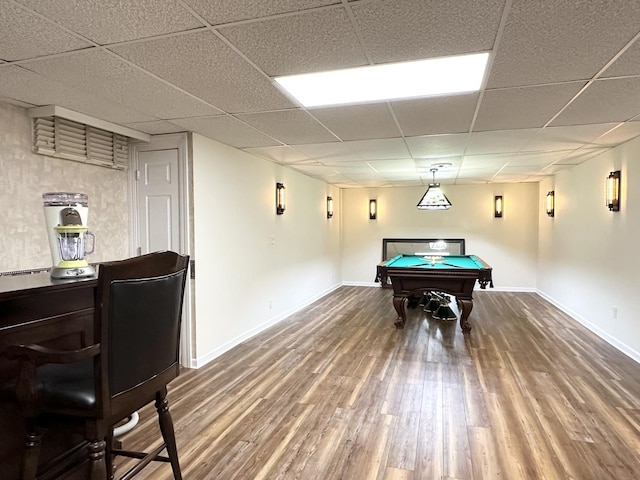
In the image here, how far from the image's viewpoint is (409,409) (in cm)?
286

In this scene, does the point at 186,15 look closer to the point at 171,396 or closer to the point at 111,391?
the point at 111,391

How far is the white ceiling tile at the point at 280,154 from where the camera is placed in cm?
438

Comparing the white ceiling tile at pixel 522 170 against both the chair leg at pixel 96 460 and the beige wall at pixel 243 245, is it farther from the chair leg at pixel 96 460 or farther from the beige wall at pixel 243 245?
the chair leg at pixel 96 460

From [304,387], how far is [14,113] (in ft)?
9.92

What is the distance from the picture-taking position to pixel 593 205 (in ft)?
16.3

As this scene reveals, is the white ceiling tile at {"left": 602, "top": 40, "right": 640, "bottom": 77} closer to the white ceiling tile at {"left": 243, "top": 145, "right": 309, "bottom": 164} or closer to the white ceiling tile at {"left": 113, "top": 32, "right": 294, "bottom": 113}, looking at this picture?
the white ceiling tile at {"left": 113, "top": 32, "right": 294, "bottom": 113}

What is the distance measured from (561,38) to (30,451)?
9.39 feet

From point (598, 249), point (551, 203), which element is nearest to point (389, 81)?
point (598, 249)

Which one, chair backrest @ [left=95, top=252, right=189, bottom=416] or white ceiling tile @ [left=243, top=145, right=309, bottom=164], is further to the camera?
white ceiling tile @ [left=243, top=145, right=309, bottom=164]

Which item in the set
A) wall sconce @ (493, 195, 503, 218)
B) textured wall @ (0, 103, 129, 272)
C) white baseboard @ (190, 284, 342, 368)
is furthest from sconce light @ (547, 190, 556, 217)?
textured wall @ (0, 103, 129, 272)

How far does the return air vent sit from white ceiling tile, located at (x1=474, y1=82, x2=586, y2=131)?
303 centimetres

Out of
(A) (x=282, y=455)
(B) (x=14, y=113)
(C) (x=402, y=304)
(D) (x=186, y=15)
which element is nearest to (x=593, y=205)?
(C) (x=402, y=304)

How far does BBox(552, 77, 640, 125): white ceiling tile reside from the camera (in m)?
2.45

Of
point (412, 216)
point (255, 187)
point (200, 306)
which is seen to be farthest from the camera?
point (412, 216)
